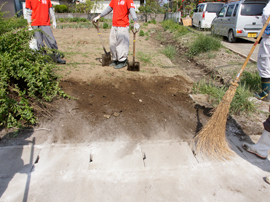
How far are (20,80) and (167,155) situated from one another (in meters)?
2.46

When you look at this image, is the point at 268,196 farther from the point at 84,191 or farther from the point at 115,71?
the point at 115,71

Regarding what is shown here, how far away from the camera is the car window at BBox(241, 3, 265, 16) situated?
8344 mm

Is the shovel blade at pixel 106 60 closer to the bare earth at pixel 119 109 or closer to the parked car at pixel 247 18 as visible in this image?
the bare earth at pixel 119 109

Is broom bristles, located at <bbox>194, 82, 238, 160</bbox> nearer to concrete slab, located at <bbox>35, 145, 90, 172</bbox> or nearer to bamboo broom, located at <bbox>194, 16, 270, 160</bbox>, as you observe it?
bamboo broom, located at <bbox>194, 16, 270, 160</bbox>

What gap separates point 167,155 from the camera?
2420 millimetres

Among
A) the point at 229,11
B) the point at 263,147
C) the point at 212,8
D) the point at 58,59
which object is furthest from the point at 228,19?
the point at 263,147

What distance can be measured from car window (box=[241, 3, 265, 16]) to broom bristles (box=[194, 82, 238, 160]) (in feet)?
26.0

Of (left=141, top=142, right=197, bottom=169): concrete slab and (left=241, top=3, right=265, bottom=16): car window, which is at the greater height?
(left=241, top=3, right=265, bottom=16): car window

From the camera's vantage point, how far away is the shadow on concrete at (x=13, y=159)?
79.2 inches

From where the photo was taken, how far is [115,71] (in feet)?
15.3

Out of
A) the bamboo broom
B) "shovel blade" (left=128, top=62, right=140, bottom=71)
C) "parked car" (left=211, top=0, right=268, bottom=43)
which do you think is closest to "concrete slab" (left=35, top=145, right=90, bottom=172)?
the bamboo broom

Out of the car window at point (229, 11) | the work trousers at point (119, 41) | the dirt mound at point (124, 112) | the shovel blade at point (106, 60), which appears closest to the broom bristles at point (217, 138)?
the dirt mound at point (124, 112)

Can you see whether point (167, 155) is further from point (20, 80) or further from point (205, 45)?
point (205, 45)

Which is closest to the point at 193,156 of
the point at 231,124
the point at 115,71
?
the point at 231,124
